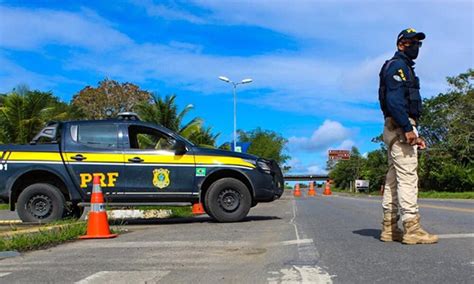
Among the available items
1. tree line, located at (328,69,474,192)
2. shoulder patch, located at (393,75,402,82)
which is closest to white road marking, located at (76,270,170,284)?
shoulder patch, located at (393,75,402,82)

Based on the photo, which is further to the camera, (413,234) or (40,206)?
(40,206)

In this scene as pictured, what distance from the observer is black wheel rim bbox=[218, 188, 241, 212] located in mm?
9594

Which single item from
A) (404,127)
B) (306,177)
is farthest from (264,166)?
(306,177)

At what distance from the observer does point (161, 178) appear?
948 centimetres

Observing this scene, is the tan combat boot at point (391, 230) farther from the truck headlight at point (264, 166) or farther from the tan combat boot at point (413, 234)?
the truck headlight at point (264, 166)

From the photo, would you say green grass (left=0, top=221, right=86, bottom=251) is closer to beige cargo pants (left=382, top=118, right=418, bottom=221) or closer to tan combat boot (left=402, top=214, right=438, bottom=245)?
beige cargo pants (left=382, top=118, right=418, bottom=221)

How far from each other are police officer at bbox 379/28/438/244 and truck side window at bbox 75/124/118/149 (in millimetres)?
5380

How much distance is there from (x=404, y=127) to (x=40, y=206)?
21.9ft

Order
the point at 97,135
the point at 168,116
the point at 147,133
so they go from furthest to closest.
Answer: the point at 168,116
the point at 147,133
the point at 97,135

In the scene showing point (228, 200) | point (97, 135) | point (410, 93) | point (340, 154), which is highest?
point (340, 154)

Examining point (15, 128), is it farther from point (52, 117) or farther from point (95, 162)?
point (95, 162)

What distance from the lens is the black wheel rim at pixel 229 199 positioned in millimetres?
9594

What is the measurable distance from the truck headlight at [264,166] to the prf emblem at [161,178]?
1756 millimetres

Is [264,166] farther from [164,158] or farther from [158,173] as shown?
[158,173]
